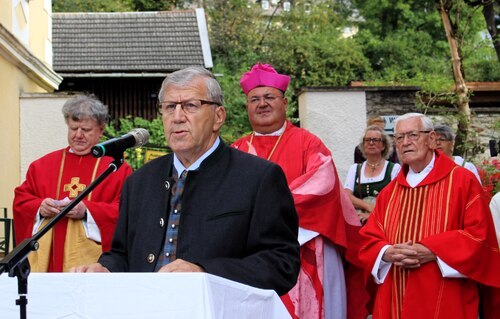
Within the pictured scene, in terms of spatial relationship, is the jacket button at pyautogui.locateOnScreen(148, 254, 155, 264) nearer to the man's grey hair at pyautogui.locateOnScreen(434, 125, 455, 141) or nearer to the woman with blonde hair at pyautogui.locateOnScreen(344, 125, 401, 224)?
the woman with blonde hair at pyautogui.locateOnScreen(344, 125, 401, 224)

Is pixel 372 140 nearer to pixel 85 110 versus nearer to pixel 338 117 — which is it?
pixel 85 110

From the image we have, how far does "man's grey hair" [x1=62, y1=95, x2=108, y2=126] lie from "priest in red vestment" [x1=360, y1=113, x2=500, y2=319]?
6.79 ft

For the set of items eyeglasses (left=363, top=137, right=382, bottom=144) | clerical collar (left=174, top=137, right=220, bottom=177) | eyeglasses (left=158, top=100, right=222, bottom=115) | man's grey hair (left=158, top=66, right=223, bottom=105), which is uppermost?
man's grey hair (left=158, top=66, right=223, bottom=105)

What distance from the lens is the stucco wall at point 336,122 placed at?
10.8 m

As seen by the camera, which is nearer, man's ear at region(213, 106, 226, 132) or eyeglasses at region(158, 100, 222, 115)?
eyeglasses at region(158, 100, 222, 115)

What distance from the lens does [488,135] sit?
1314 cm

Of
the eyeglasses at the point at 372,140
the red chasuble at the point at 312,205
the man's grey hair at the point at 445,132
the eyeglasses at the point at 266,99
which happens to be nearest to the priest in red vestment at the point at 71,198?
the eyeglasses at the point at 266,99

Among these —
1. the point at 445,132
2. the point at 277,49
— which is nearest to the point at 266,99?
the point at 445,132

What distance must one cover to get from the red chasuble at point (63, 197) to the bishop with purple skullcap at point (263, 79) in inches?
46.5

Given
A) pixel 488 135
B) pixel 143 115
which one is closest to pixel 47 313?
pixel 488 135

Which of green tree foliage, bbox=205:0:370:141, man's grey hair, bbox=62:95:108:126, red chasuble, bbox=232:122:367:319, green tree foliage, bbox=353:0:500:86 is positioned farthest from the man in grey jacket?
green tree foliage, bbox=353:0:500:86

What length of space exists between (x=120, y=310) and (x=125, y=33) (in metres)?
25.8

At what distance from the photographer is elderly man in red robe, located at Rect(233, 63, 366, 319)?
20.7 feet

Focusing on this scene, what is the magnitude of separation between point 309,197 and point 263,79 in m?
1.05
